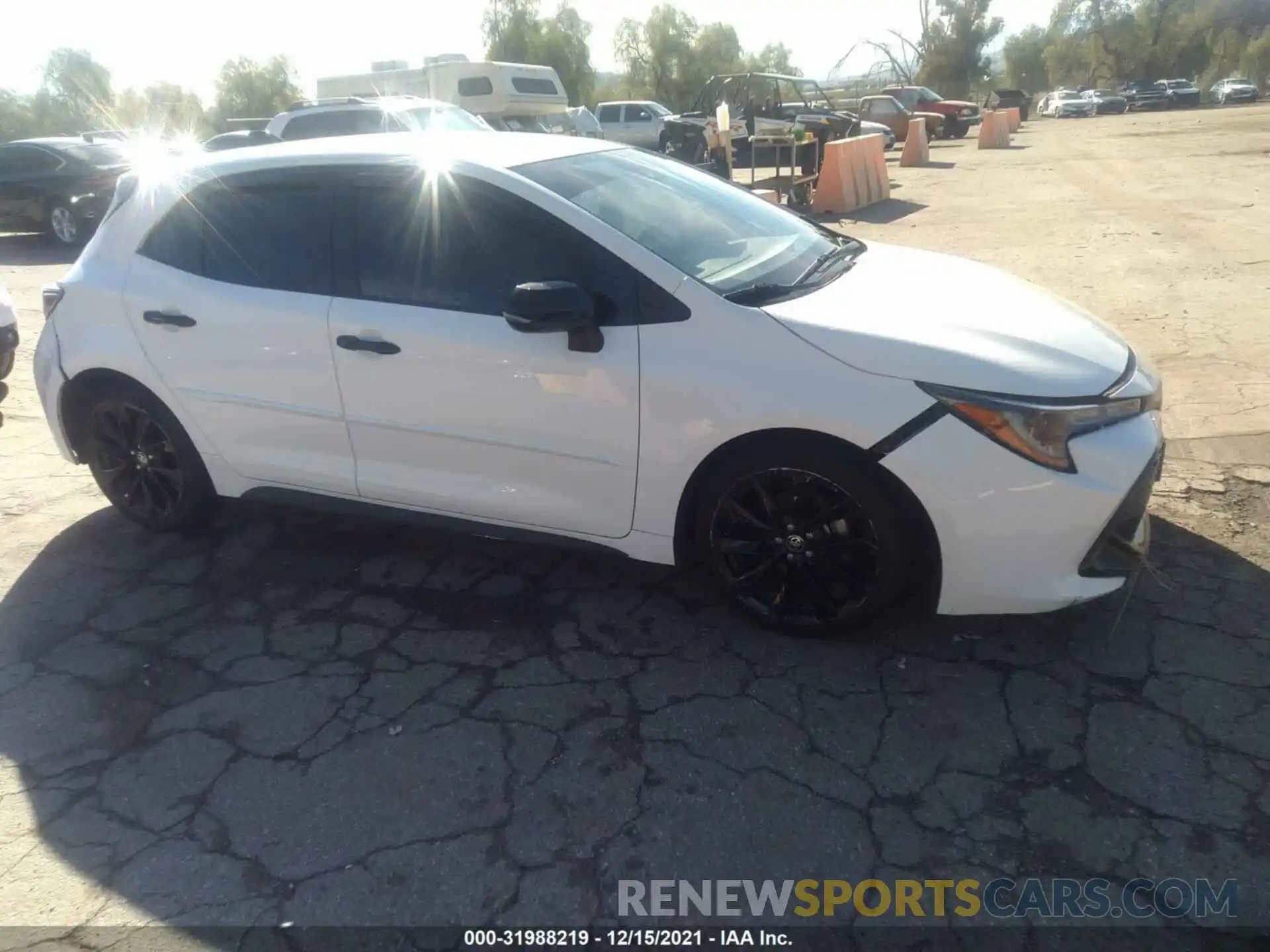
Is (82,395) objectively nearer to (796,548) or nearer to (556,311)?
(556,311)

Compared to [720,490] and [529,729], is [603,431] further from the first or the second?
[529,729]

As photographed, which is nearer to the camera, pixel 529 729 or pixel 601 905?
pixel 601 905

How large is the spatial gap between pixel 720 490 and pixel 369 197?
177 centimetres

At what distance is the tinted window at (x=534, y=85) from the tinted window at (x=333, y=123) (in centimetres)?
741

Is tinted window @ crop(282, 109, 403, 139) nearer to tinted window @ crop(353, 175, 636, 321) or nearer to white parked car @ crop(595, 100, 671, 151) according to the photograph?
A: tinted window @ crop(353, 175, 636, 321)

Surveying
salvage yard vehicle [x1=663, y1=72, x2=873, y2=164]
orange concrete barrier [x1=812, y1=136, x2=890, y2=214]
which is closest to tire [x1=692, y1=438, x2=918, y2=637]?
orange concrete barrier [x1=812, y1=136, x2=890, y2=214]

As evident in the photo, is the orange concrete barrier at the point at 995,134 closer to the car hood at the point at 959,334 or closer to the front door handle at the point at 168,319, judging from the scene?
the car hood at the point at 959,334

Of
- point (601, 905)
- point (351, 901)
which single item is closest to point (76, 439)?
point (351, 901)

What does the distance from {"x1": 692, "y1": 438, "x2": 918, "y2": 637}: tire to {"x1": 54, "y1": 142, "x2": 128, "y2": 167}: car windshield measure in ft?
47.0

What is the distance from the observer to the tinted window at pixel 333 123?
13.4 m

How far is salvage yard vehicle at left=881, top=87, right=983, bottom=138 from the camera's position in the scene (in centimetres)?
3005

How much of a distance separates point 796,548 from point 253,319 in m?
2.28

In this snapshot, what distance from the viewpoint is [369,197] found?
3.47 meters

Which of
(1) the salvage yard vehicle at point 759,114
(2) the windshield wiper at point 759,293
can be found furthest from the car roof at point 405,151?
(1) the salvage yard vehicle at point 759,114
